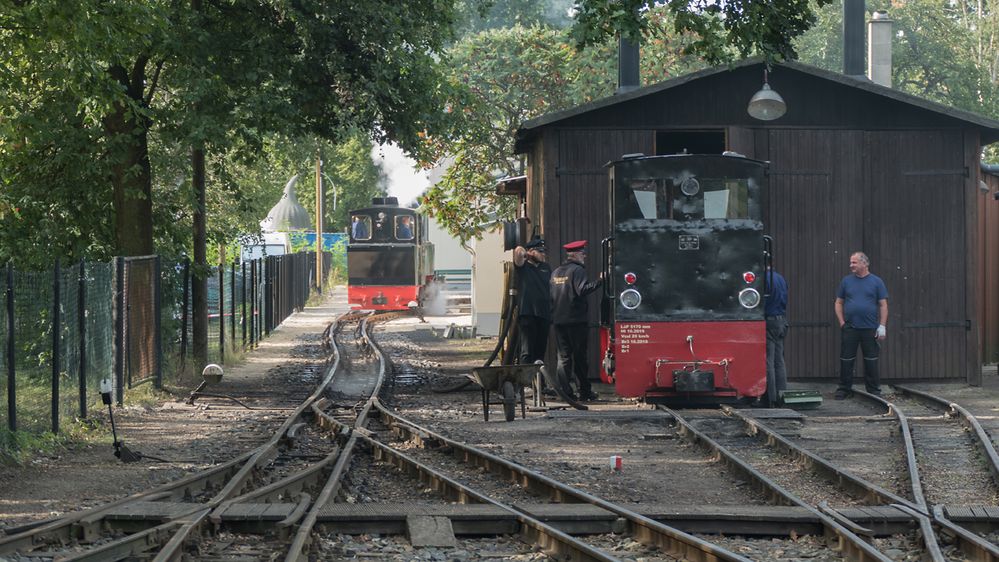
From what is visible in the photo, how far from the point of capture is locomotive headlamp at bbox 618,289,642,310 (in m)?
15.8

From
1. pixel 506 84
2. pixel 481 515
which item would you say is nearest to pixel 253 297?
pixel 506 84

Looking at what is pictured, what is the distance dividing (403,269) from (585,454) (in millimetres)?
29588

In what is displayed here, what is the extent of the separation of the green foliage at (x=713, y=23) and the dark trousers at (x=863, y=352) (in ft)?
Answer: 11.7

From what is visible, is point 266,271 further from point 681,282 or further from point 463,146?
point 681,282

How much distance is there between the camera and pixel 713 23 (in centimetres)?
1470

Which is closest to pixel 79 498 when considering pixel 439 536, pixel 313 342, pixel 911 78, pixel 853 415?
pixel 439 536

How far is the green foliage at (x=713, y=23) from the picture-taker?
1365 centimetres

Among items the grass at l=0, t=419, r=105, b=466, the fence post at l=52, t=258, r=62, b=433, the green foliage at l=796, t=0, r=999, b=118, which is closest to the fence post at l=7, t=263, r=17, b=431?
the grass at l=0, t=419, r=105, b=466

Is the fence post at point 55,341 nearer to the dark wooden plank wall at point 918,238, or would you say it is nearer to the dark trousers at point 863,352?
the dark trousers at point 863,352

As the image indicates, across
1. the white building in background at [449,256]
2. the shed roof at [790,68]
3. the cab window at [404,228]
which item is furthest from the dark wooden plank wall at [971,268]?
the white building in background at [449,256]

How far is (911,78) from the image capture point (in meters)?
56.6

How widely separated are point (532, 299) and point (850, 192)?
5065mm

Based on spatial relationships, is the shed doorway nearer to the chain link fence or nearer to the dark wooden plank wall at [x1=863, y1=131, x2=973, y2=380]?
the dark wooden plank wall at [x1=863, y1=131, x2=973, y2=380]

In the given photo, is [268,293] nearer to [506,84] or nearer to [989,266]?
[506,84]
